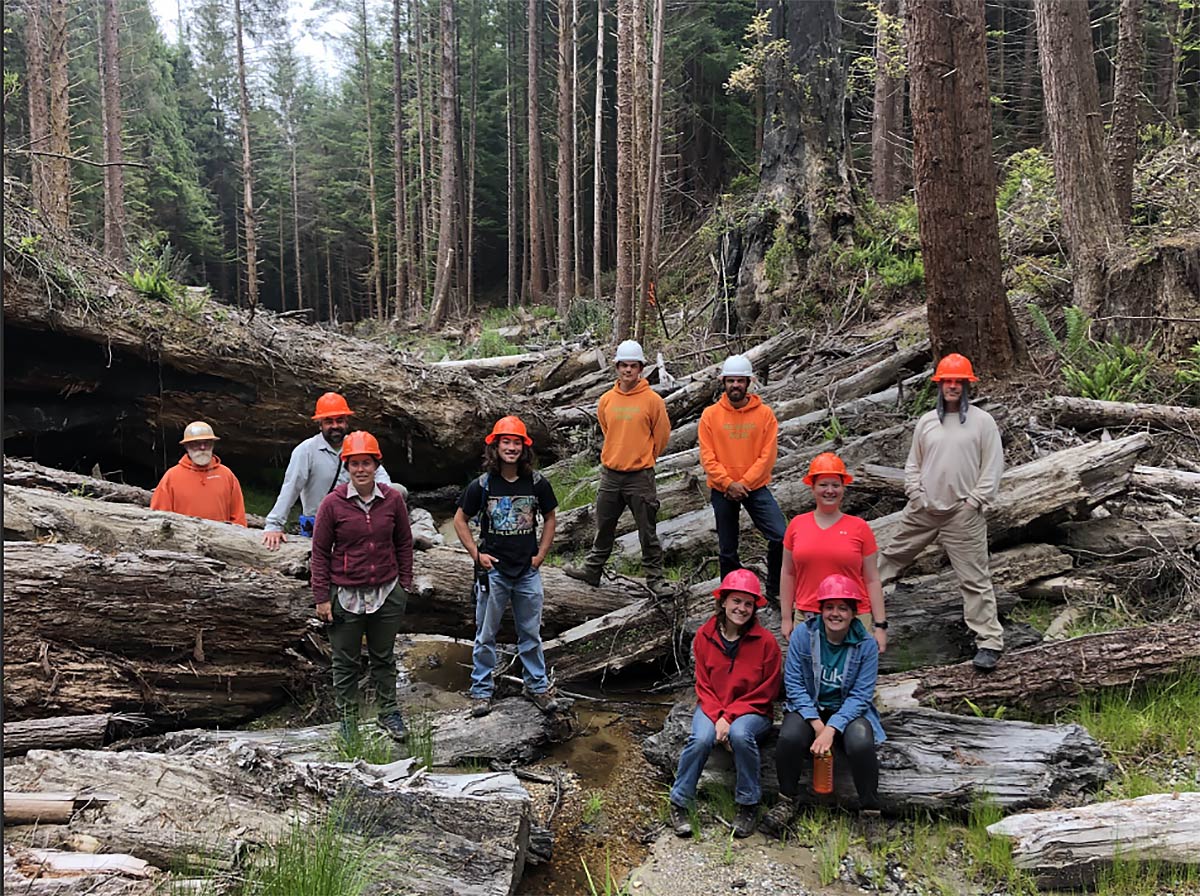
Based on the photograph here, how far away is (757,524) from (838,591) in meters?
1.81

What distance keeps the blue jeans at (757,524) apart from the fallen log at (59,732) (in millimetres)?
4538

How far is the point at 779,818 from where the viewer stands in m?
4.98

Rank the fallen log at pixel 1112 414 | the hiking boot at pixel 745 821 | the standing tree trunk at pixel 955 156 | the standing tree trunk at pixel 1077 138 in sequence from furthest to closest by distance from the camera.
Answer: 1. the standing tree trunk at pixel 1077 138
2. the standing tree trunk at pixel 955 156
3. the fallen log at pixel 1112 414
4. the hiking boot at pixel 745 821

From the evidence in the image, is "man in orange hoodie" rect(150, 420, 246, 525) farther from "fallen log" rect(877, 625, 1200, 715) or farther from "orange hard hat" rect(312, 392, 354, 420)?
"fallen log" rect(877, 625, 1200, 715)

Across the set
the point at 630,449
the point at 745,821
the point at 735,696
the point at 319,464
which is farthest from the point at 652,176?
the point at 745,821

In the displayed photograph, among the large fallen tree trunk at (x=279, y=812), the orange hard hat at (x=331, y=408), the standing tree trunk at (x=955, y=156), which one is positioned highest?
the standing tree trunk at (x=955, y=156)

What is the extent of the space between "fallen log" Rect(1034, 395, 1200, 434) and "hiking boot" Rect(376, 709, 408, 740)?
6828mm

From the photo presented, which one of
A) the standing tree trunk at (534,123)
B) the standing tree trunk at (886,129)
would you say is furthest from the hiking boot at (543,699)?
the standing tree trunk at (534,123)

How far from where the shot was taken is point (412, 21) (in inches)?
1444

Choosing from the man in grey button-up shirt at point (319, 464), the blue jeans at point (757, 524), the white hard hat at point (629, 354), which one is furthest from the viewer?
the white hard hat at point (629, 354)

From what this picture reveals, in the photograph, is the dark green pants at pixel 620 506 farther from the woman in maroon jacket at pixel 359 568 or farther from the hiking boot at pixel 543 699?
the woman in maroon jacket at pixel 359 568

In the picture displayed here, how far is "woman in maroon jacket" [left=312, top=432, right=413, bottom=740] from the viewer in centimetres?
548

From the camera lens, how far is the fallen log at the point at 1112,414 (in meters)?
7.89

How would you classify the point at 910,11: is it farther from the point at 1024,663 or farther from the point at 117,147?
the point at 117,147
